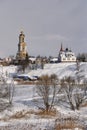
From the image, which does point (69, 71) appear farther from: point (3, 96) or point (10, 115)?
point (10, 115)

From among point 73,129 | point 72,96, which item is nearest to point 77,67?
point 72,96

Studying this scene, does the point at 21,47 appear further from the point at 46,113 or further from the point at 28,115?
the point at 28,115

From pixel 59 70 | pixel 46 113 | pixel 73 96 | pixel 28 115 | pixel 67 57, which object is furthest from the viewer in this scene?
pixel 67 57

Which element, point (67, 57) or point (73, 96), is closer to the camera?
point (73, 96)

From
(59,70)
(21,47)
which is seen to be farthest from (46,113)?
(21,47)

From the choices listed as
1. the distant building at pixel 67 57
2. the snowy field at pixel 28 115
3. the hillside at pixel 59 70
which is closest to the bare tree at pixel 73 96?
the snowy field at pixel 28 115

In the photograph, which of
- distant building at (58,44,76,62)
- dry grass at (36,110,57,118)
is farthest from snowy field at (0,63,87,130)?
distant building at (58,44,76,62)

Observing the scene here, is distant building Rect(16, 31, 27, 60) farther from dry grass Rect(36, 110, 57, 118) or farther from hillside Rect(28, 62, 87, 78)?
dry grass Rect(36, 110, 57, 118)

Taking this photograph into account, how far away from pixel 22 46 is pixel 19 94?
69044mm

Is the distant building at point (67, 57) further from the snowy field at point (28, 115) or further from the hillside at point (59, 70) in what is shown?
the snowy field at point (28, 115)

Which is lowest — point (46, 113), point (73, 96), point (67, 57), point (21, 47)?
point (46, 113)

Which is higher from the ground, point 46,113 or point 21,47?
point 21,47

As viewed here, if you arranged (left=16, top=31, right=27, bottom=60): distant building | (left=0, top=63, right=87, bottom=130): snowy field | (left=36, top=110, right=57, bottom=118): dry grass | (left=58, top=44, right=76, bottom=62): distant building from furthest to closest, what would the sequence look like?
1. (left=58, top=44, right=76, bottom=62): distant building
2. (left=16, top=31, right=27, bottom=60): distant building
3. (left=36, top=110, right=57, bottom=118): dry grass
4. (left=0, top=63, right=87, bottom=130): snowy field

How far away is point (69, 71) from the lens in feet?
291
